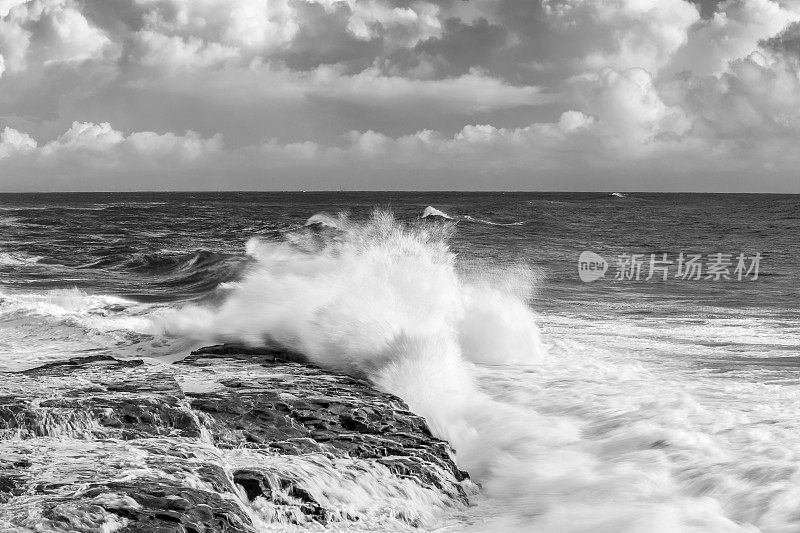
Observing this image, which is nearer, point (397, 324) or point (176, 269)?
point (397, 324)

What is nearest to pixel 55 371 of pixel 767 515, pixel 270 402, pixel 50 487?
pixel 270 402

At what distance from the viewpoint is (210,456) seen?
504 cm

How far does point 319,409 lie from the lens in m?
6.12

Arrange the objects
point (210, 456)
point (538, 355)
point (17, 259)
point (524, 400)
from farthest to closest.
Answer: point (17, 259) → point (538, 355) → point (524, 400) → point (210, 456)

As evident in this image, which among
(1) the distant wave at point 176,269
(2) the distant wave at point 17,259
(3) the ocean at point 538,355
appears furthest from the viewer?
(2) the distant wave at point 17,259

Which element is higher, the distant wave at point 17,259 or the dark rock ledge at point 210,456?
the dark rock ledge at point 210,456

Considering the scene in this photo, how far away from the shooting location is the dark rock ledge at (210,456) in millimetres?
4113

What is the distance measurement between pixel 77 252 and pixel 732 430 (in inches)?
904

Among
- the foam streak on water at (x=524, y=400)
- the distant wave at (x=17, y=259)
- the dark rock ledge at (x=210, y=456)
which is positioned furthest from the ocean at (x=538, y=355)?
the distant wave at (x=17, y=259)

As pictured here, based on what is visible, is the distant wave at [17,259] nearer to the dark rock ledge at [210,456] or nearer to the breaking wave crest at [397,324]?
the breaking wave crest at [397,324]

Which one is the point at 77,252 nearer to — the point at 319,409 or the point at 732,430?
the point at 319,409

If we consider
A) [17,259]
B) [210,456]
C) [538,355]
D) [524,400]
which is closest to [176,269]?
[17,259]

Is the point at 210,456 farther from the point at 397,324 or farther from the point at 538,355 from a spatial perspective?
the point at 538,355

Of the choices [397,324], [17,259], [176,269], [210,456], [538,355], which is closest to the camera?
[210,456]
